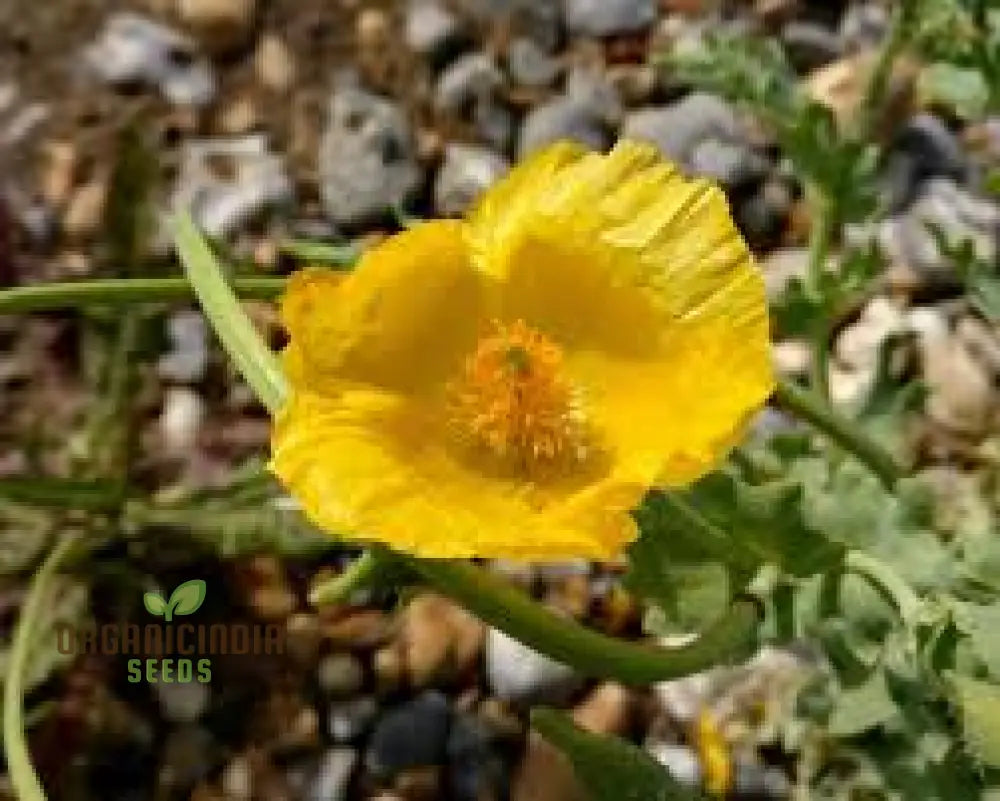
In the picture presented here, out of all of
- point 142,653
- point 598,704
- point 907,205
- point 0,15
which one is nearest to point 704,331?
point 598,704

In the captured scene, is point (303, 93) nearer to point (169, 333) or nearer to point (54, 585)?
point (169, 333)

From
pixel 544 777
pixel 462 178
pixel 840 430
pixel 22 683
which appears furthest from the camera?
pixel 462 178

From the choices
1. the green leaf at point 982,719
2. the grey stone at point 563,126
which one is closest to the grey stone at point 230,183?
the grey stone at point 563,126

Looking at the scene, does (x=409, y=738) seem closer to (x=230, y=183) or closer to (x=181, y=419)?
(x=181, y=419)

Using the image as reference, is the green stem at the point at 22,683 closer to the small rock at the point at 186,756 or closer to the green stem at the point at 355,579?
the small rock at the point at 186,756

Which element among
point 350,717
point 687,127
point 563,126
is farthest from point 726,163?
point 350,717

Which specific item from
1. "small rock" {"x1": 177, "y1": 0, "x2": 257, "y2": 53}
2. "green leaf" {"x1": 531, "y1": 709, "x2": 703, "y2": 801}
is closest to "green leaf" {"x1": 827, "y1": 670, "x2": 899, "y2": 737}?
"green leaf" {"x1": 531, "y1": 709, "x2": 703, "y2": 801}

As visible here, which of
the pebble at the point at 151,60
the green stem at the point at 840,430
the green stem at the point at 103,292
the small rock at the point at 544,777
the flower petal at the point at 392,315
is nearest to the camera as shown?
the flower petal at the point at 392,315
